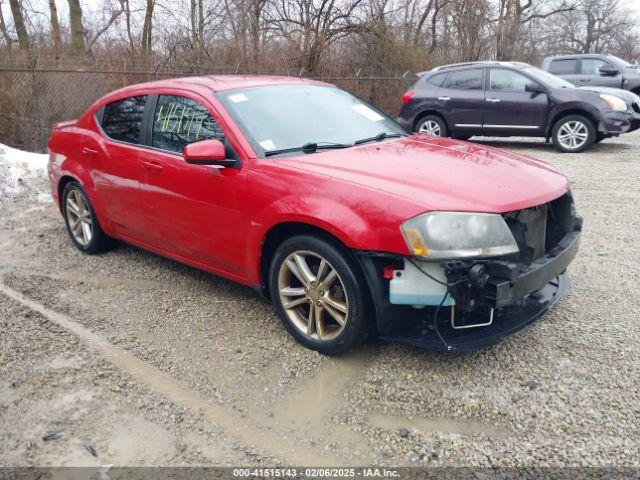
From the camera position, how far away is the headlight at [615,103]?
9.88 meters

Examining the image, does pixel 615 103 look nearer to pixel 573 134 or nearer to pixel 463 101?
pixel 573 134

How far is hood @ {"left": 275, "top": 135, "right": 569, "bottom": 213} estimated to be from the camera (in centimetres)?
296

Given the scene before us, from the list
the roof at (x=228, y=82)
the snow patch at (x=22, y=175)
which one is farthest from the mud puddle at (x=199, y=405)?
the snow patch at (x=22, y=175)

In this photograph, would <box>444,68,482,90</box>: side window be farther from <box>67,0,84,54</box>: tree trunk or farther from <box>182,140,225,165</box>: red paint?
<box>67,0,84,54</box>: tree trunk

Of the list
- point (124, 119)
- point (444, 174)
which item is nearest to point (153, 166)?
point (124, 119)

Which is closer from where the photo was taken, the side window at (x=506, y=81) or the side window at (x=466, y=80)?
the side window at (x=506, y=81)

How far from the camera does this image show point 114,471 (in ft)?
8.27

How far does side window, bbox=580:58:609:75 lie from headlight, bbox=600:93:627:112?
538cm

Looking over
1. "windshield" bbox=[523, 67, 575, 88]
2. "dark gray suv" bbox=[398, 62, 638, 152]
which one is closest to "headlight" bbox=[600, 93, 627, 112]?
"dark gray suv" bbox=[398, 62, 638, 152]

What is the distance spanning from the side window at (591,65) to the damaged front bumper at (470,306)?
13.5 m

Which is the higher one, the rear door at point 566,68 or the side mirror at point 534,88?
the rear door at point 566,68

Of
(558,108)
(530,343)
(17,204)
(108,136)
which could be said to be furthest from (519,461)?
(558,108)

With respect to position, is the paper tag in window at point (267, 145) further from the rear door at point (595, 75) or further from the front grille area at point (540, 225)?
the rear door at point (595, 75)

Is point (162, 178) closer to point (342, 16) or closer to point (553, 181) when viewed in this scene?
point (553, 181)
